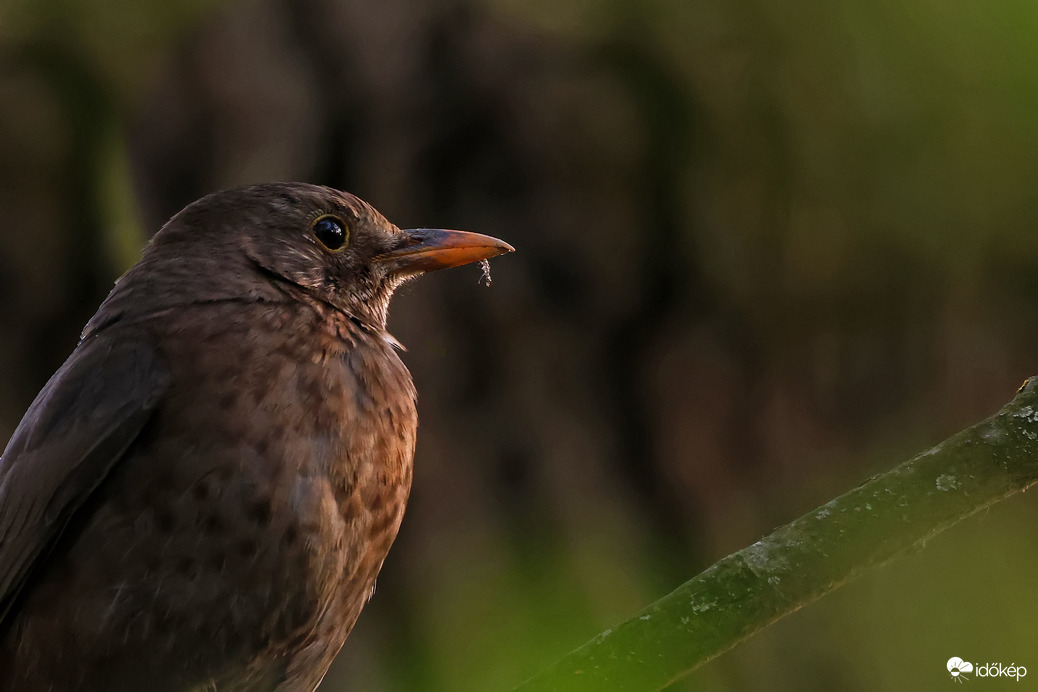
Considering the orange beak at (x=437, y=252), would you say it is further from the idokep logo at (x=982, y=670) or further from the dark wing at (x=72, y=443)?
the idokep logo at (x=982, y=670)

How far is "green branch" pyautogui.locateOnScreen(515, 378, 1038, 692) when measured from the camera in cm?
156

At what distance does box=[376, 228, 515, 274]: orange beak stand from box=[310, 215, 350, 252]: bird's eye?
103 millimetres

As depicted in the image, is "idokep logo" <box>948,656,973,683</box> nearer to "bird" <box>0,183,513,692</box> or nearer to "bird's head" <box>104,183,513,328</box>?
"bird" <box>0,183,513,692</box>

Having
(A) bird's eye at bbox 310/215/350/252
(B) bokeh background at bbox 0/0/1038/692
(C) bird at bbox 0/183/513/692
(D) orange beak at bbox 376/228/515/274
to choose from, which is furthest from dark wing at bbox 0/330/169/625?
(B) bokeh background at bbox 0/0/1038/692

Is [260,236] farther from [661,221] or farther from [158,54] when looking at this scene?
[661,221]

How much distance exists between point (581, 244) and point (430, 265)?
2.42 feet

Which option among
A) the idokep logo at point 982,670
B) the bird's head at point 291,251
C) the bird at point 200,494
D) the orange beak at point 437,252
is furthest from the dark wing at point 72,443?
the idokep logo at point 982,670

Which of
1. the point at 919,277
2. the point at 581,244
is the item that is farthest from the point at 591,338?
the point at 919,277

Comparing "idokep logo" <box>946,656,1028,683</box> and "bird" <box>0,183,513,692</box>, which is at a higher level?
"bird" <box>0,183,513,692</box>

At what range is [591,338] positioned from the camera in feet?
11.0

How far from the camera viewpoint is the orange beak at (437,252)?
8.96 ft

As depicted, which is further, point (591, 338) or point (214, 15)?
point (591, 338)

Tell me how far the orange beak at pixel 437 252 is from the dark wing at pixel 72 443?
2.27 ft

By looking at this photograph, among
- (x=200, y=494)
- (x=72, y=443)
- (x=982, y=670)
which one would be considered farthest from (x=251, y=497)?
(x=982, y=670)
